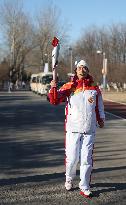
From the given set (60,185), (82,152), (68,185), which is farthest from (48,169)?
(82,152)

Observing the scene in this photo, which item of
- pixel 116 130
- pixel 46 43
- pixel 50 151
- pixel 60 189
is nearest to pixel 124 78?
pixel 46 43

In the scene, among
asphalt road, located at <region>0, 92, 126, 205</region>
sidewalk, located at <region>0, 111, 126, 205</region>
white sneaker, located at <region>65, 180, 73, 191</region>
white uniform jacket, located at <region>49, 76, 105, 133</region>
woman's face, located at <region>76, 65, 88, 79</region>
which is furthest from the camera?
white sneaker, located at <region>65, 180, 73, 191</region>

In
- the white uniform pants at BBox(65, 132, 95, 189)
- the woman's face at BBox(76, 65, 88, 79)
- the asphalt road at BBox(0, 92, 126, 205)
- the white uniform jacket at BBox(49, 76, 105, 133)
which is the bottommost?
the asphalt road at BBox(0, 92, 126, 205)

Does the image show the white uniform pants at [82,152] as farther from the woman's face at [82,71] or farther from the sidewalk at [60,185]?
the woman's face at [82,71]

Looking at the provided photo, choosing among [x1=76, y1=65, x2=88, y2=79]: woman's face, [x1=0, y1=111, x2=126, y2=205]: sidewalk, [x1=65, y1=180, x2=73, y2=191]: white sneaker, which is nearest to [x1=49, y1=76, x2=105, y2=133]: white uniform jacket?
[x1=76, y1=65, x2=88, y2=79]: woman's face

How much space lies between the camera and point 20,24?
89188mm

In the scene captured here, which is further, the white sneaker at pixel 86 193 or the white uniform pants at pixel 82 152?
the white uniform pants at pixel 82 152

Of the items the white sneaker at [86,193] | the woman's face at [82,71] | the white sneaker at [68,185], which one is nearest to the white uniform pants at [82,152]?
the white sneaker at [86,193]

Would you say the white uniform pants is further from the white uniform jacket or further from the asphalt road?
the asphalt road

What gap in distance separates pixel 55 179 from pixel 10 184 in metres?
0.80

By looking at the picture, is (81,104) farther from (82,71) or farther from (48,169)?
(48,169)

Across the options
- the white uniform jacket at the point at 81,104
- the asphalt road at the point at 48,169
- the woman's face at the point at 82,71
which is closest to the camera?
the asphalt road at the point at 48,169

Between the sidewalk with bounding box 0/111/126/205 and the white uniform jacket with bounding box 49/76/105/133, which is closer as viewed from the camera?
the sidewalk with bounding box 0/111/126/205

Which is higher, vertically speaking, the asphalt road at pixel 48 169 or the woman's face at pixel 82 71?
the woman's face at pixel 82 71
